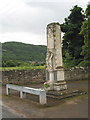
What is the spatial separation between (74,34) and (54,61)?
50.7ft

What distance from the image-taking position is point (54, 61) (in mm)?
8281

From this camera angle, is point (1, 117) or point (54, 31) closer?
point (1, 117)

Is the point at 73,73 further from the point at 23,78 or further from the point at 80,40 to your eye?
the point at 80,40

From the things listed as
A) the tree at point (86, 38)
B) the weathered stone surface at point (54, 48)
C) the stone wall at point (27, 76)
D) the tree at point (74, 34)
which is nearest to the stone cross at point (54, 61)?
the weathered stone surface at point (54, 48)

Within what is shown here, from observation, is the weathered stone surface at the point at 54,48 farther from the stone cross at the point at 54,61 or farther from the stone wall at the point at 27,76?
the stone wall at the point at 27,76

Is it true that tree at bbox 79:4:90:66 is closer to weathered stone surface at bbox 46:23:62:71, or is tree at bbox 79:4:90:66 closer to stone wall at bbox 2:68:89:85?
stone wall at bbox 2:68:89:85

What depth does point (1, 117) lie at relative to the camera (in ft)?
15.7

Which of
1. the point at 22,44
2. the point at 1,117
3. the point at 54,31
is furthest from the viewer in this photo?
the point at 22,44

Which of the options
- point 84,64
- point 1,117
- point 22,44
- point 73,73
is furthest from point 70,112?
point 22,44

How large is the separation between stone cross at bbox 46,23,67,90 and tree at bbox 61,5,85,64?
13.8 m

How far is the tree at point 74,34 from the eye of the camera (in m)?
22.0

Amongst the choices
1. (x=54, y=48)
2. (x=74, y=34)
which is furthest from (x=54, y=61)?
(x=74, y=34)

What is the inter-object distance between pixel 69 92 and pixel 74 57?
48.6ft

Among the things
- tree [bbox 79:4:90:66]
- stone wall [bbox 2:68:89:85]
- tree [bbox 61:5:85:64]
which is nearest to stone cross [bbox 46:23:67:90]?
stone wall [bbox 2:68:89:85]
